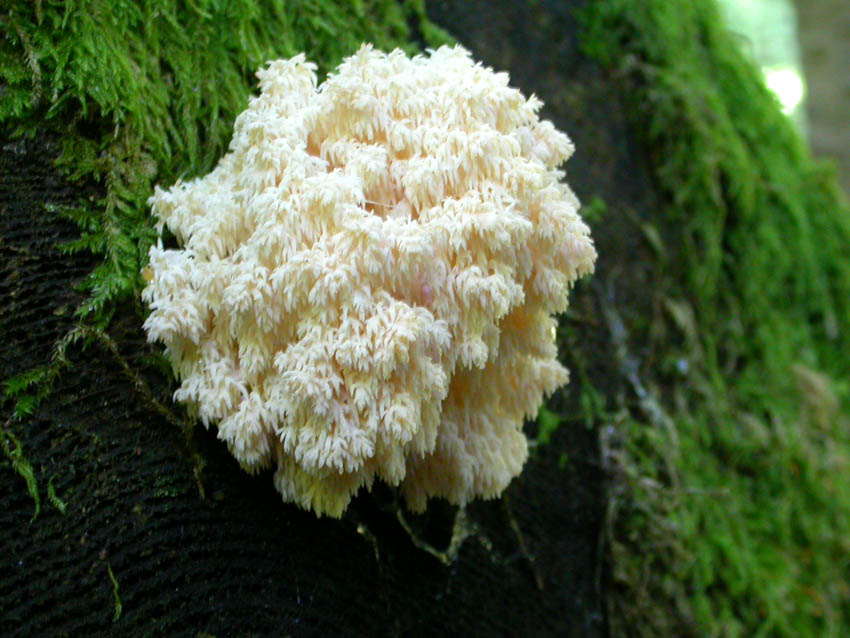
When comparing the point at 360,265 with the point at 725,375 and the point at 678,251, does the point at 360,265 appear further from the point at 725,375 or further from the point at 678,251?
the point at 725,375

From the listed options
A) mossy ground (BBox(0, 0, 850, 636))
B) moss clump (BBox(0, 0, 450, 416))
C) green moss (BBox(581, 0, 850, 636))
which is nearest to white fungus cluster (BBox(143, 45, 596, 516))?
moss clump (BBox(0, 0, 450, 416))

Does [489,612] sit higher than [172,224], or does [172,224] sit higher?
[172,224]

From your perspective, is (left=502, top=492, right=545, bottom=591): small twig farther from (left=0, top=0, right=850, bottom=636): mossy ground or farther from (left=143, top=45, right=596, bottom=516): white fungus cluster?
(left=143, top=45, right=596, bottom=516): white fungus cluster

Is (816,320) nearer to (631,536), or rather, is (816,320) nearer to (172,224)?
(631,536)

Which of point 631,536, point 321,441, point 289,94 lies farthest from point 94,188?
point 631,536

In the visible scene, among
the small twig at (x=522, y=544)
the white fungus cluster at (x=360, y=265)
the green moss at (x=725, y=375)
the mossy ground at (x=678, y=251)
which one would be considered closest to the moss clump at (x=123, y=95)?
the mossy ground at (x=678, y=251)

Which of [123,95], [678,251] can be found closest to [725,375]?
[678,251]

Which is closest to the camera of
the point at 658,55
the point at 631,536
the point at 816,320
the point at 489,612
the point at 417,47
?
the point at 489,612
